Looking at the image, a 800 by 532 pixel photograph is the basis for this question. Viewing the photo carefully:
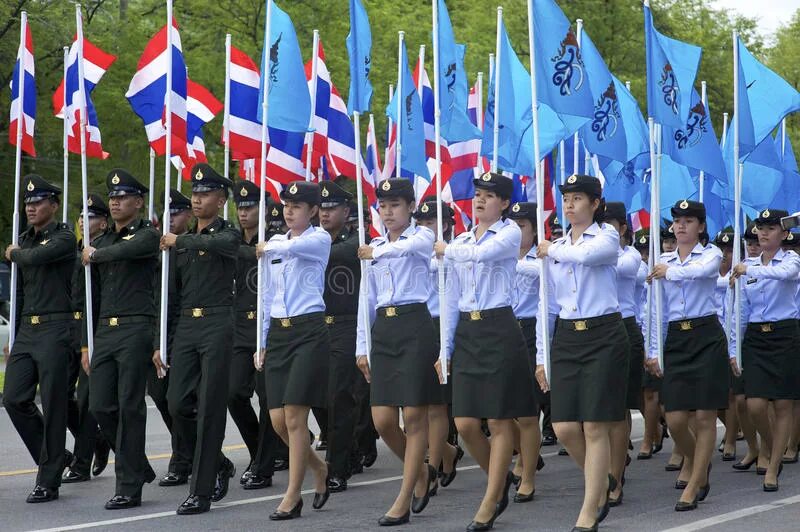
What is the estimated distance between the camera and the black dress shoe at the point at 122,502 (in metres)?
9.33

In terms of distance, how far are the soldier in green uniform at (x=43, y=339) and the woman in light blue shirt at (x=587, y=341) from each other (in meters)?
3.57

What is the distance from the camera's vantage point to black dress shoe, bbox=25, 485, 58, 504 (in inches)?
381

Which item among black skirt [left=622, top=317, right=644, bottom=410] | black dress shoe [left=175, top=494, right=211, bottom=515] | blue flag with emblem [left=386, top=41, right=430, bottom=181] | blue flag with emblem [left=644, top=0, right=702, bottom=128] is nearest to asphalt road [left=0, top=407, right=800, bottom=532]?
black dress shoe [left=175, top=494, right=211, bottom=515]

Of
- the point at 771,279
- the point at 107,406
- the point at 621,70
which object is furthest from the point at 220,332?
the point at 621,70

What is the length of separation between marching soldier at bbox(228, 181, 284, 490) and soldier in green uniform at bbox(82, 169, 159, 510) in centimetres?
109

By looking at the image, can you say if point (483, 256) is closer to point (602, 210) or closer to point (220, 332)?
point (602, 210)

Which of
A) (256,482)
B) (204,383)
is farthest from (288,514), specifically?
(256,482)

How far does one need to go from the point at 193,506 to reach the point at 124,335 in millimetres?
1334

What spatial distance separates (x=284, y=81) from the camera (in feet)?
35.7

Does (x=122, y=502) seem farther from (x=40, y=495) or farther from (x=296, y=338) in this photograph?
(x=296, y=338)

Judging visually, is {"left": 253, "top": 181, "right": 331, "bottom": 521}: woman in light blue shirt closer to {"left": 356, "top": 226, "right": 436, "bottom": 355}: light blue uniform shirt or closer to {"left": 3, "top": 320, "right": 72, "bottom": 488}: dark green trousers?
{"left": 356, "top": 226, "right": 436, "bottom": 355}: light blue uniform shirt

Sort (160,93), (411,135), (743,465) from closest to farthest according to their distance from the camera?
(160,93) < (743,465) < (411,135)

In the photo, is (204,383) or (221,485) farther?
(221,485)

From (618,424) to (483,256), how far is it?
158cm
